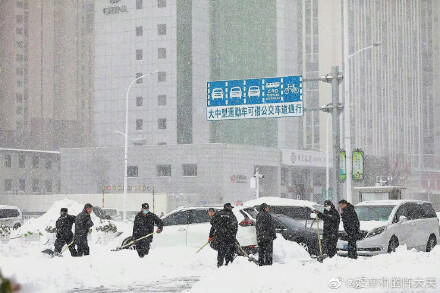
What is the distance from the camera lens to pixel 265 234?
53.3 feet

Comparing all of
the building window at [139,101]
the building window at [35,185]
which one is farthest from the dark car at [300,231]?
the building window at [35,185]

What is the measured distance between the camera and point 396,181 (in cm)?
13850

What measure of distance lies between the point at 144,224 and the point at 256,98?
12.1m

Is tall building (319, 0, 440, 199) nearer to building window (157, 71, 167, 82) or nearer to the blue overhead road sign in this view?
building window (157, 71, 167, 82)

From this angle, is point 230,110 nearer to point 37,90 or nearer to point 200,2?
point 200,2

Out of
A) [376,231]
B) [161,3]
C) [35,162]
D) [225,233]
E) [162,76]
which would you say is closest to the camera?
[225,233]

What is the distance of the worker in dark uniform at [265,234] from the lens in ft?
53.1

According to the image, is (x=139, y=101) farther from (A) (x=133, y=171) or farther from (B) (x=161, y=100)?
(A) (x=133, y=171)

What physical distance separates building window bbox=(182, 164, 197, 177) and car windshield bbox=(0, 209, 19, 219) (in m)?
54.0

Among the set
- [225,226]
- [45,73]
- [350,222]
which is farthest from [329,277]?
[45,73]

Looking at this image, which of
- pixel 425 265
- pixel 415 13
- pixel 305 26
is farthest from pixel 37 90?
pixel 425 265

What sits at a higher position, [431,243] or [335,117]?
[335,117]

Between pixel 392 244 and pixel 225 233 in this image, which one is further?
pixel 392 244

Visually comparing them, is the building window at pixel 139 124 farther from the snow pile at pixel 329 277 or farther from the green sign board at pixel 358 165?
the snow pile at pixel 329 277
